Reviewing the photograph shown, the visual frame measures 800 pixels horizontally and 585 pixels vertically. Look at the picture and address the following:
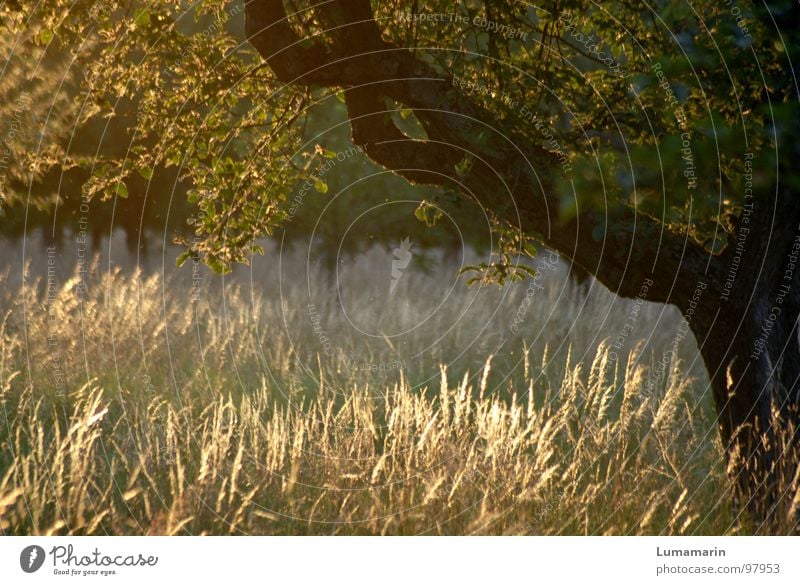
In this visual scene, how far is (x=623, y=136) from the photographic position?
6.42 metres

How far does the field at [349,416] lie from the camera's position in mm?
6020

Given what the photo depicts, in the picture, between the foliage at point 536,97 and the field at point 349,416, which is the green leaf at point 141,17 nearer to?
the foliage at point 536,97

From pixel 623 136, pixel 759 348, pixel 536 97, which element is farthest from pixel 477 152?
pixel 759 348

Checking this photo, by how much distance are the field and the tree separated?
1.97 feet

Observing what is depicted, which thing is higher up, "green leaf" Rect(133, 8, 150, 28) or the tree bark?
"green leaf" Rect(133, 8, 150, 28)

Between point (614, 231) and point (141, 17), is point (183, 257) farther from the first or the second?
point (614, 231)

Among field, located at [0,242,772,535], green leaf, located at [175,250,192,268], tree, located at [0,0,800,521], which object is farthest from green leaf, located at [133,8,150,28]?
field, located at [0,242,772,535]

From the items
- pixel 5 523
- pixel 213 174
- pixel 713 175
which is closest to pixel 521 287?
pixel 213 174

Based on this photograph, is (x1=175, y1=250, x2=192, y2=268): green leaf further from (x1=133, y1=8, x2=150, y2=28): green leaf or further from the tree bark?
(x1=133, y1=8, x2=150, y2=28): green leaf

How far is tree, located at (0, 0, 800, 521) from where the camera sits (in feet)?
18.8

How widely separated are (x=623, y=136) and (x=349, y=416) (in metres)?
3.10

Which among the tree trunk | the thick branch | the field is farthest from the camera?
the tree trunk
